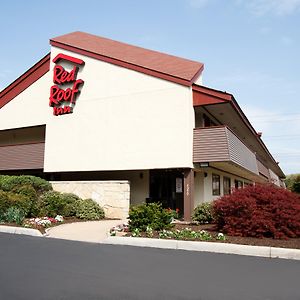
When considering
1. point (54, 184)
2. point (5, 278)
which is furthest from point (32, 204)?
point (5, 278)

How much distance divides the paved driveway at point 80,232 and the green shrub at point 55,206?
1.75 m

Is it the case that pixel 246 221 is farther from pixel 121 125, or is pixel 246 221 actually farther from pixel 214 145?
pixel 121 125

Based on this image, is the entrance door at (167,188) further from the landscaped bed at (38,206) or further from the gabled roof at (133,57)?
the gabled roof at (133,57)

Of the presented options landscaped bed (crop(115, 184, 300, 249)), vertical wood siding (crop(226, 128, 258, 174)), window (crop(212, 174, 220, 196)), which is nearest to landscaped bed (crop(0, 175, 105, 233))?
landscaped bed (crop(115, 184, 300, 249))

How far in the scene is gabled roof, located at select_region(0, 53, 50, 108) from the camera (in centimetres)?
2327

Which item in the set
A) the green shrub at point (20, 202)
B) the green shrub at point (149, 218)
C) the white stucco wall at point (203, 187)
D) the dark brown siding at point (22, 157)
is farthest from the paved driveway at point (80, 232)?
the dark brown siding at point (22, 157)

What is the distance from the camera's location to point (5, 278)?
6.34 m

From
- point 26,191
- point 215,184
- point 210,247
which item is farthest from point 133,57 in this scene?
point 210,247

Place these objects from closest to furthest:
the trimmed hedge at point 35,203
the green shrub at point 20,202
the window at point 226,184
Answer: the trimmed hedge at point 35,203 → the green shrub at point 20,202 → the window at point 226,184

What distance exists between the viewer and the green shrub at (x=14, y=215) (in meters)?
13.9

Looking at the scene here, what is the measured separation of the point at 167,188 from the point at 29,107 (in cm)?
1012

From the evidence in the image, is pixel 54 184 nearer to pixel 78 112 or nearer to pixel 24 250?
pixel 78 112

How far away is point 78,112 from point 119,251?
1301 cm

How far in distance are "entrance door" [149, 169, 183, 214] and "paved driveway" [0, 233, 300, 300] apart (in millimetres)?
10483
